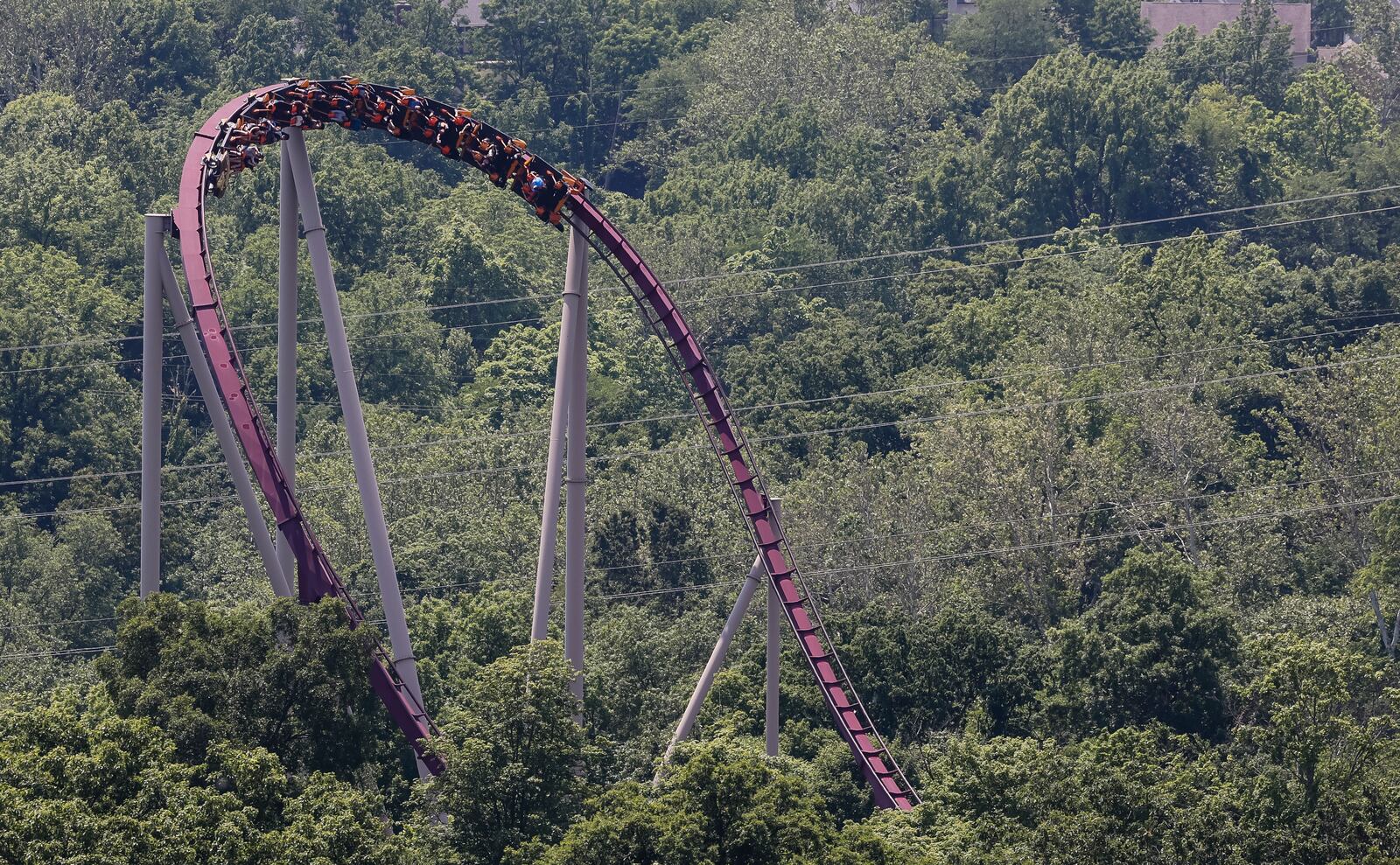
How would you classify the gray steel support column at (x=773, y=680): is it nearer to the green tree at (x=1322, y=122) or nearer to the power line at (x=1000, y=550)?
the power line at (x=1000, y=550)

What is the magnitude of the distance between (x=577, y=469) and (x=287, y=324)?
201 inches

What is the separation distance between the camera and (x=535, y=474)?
77.1m

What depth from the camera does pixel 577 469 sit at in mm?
45531

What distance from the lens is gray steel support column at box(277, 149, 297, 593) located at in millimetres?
44906

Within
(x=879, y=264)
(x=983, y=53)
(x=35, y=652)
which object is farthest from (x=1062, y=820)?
(x=983, y=53)

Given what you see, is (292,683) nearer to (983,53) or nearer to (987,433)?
(987,433)

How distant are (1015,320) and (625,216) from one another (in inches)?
1079

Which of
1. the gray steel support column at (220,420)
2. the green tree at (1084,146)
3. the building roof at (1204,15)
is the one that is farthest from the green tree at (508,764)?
the building roof at (1204,15)

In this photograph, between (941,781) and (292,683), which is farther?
(941,781)

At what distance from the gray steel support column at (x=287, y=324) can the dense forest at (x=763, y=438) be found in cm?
324

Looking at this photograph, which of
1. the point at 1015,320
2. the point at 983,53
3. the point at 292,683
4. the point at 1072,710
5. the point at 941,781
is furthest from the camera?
the point at 983,53

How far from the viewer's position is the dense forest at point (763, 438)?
41.9 m

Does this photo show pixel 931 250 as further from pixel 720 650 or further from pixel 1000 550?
pixel 720 650

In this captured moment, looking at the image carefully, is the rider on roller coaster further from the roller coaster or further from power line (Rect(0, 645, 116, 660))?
power line (Rect(0, 645, 116, 660))
